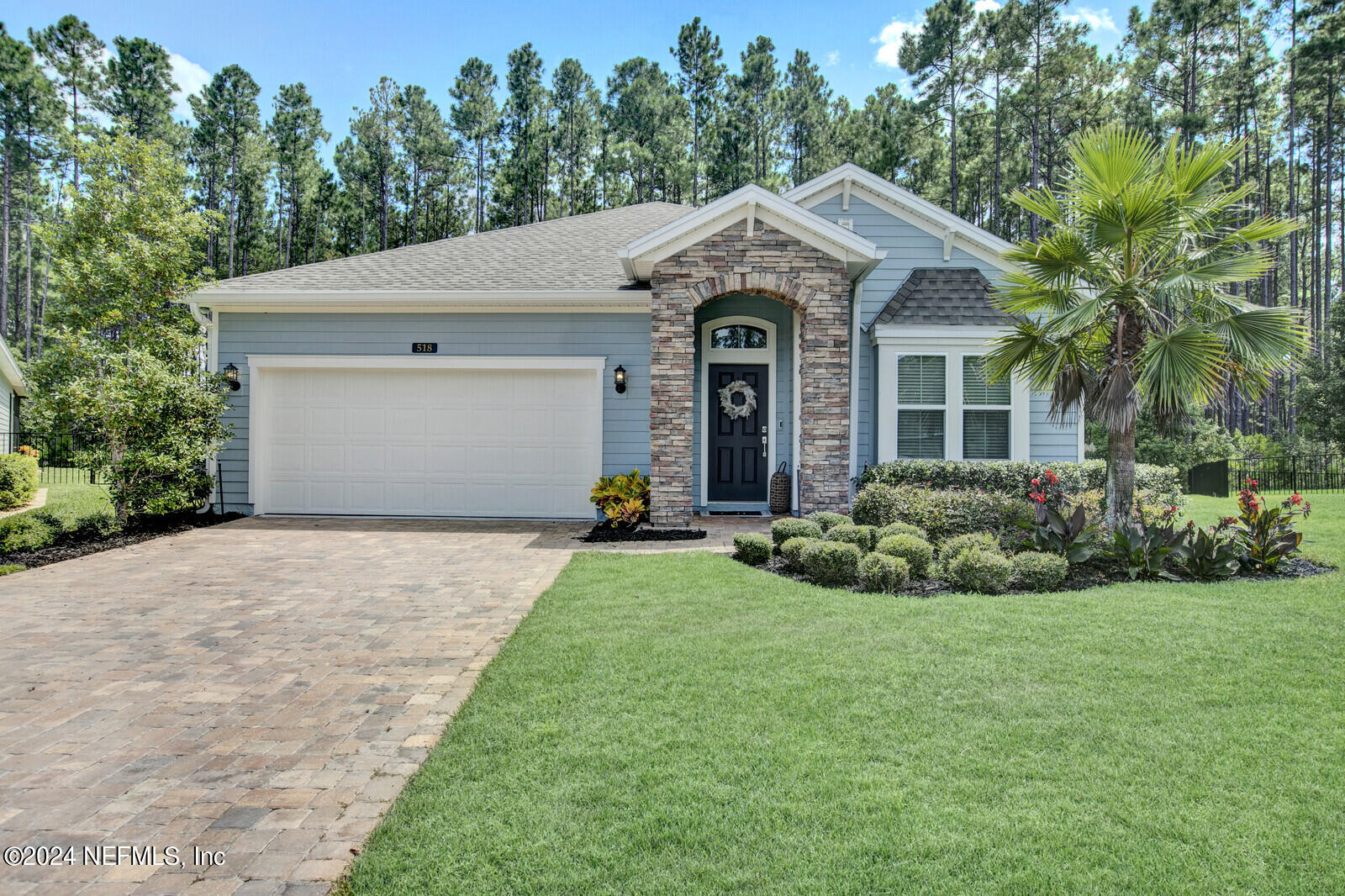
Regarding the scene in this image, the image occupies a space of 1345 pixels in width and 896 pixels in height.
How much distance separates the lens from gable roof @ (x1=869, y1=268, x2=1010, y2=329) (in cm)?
995

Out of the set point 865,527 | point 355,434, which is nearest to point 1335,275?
point 865,527

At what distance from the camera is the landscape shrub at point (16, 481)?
42.1 ft

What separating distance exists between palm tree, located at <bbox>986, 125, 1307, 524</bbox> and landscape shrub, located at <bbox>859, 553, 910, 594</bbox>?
108 inches

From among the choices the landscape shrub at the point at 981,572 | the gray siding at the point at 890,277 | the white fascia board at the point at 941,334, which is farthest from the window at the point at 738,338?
the landscape shrub at the point at 981,572

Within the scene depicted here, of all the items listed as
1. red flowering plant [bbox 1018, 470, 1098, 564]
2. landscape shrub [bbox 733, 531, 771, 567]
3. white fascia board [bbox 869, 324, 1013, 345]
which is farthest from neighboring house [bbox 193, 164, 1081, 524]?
landscape shrub [bbox 733, 531, 771, 567]

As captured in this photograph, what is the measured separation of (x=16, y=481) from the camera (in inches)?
514

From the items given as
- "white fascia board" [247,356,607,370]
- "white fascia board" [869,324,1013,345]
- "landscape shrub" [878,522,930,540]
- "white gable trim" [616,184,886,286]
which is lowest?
"landscape shrub" [878,522,930,540]

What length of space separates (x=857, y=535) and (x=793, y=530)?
634 millimetres

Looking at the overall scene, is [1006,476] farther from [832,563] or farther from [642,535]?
[642,535]

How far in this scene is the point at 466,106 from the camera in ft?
105

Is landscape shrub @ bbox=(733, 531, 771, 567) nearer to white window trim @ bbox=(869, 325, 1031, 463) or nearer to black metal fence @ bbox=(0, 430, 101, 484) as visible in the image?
white window trim @ bbox=(869, 325, 1031, 463)

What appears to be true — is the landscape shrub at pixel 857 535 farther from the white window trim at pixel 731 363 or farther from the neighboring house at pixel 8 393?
the neighboring house at pixel 8 393

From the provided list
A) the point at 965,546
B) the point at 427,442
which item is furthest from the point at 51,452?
the point at 965,546

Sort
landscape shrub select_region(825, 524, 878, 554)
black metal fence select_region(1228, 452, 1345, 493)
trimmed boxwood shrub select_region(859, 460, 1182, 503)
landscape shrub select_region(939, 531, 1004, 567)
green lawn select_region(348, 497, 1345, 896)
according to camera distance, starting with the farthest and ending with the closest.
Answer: black metal fence select_region(1228, 452, 1345, 493) → trimmed boxwood shrub select_region(859, 460, 1182, 503) → landscape shrub select_region(825, 524, 878, 554) → landscape shrub select_region(939, 531, 1004, 567) → green lawn select_region(348, 497, 1345, 896)
